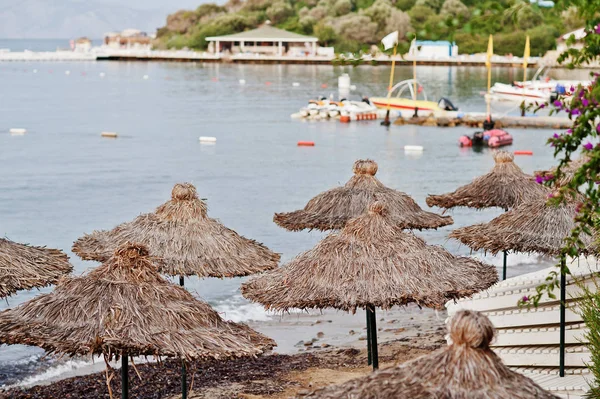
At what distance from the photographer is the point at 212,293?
21.0 meters

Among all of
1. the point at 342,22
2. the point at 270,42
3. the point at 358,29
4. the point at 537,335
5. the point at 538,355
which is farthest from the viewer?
the point at 270,42

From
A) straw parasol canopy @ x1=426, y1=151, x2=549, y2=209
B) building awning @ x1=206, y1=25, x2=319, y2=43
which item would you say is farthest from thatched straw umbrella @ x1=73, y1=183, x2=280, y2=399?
building awning @ x1=206, y1=25, x2=319, y2=43

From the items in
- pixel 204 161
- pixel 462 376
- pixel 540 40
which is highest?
pixel 540 40

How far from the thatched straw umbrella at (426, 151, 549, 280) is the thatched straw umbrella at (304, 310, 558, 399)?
1097 centimetres

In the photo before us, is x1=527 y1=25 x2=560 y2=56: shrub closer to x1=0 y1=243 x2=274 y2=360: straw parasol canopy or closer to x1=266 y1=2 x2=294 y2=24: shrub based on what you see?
x1=266 y1=2 x2=294 y2=24: shrub

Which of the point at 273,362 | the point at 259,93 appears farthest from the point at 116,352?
the point at 259,93

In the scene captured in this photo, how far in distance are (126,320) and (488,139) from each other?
40459mm

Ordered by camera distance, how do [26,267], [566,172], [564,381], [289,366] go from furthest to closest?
[289,366], [566,172], [26,267], [564,381]

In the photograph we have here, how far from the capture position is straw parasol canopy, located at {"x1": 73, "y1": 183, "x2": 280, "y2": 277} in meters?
12.4

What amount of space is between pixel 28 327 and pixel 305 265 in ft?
10.6

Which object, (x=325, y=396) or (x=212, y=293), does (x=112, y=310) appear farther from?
(x=212, y=293)

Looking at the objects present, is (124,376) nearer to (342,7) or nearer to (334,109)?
(334,109)

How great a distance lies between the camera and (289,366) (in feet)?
47.3

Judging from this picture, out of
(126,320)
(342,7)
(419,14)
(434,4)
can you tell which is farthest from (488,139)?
(342,7)
